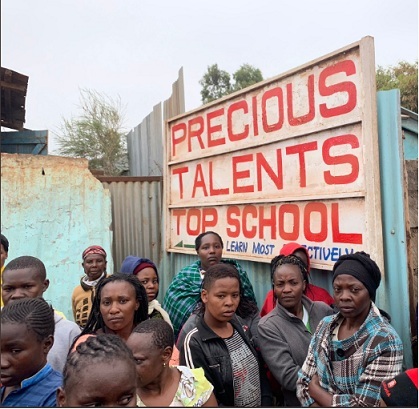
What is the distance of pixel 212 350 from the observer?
1909 mm

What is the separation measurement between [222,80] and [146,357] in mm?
10082

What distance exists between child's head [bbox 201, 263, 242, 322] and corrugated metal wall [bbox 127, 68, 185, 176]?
3.35 meters

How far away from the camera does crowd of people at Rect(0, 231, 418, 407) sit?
49.7 inches

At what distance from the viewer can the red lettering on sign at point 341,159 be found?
2.60 meters

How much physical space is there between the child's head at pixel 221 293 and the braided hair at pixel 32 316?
0.73m

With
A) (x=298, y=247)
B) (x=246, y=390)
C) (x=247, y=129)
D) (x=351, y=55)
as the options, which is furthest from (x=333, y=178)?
(x=246, y=390)

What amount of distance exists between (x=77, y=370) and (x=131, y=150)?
6786 mm

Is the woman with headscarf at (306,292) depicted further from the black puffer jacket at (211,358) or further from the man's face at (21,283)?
the man's face at (21,283)

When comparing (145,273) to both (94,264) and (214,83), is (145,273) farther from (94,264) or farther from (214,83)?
(214,83)

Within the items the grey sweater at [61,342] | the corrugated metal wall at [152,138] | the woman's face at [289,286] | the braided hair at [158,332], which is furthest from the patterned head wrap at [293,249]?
the corrugated metal wall at [152,138]

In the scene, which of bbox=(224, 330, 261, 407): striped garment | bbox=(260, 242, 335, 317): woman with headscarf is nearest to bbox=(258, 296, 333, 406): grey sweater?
bbox=(224, 330, 261, 407): striped garment

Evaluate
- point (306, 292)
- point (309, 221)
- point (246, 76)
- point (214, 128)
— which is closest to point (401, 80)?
point (214, 128)

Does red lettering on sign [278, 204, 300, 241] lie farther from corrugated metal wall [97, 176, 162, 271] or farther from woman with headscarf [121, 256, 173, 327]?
corrugated metal wall [97, 176, 162, 271]

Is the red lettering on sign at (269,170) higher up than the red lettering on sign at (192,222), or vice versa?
the red lettering on sign at (269,170)
